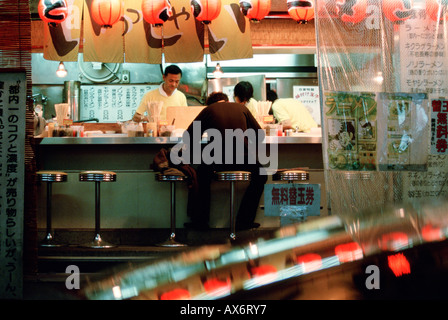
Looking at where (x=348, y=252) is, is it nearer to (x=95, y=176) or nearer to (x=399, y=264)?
(x=399, y=264)

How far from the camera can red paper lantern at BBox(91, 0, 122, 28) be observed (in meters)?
9.40

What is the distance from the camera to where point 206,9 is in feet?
30.5

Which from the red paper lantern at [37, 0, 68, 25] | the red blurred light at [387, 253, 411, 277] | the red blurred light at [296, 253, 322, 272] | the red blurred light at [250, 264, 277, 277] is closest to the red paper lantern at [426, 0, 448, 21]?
the red blurred light at [387, 253, 411, 277]

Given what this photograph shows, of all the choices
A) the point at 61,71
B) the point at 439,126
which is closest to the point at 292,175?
the point at 439,126

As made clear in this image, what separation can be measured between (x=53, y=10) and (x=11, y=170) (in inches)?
157

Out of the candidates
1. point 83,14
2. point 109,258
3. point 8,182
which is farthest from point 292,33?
point 8,182

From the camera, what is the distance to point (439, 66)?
650cm

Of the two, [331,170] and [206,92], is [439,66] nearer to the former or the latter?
[331,170]

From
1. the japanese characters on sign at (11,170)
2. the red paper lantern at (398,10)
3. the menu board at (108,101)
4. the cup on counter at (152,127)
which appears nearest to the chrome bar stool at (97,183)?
the cup on counter at (152,127)

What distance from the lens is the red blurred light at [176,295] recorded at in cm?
210

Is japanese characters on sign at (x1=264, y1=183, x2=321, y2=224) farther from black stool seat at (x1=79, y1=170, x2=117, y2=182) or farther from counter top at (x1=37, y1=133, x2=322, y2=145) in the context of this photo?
black stool seat at (x1=79, y1=170, x2=117, y2=182)

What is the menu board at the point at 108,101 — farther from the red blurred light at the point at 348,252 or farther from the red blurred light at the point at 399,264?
the red blurred light at the point at 399,264

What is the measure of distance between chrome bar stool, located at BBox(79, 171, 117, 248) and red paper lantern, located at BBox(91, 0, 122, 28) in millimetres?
2844
